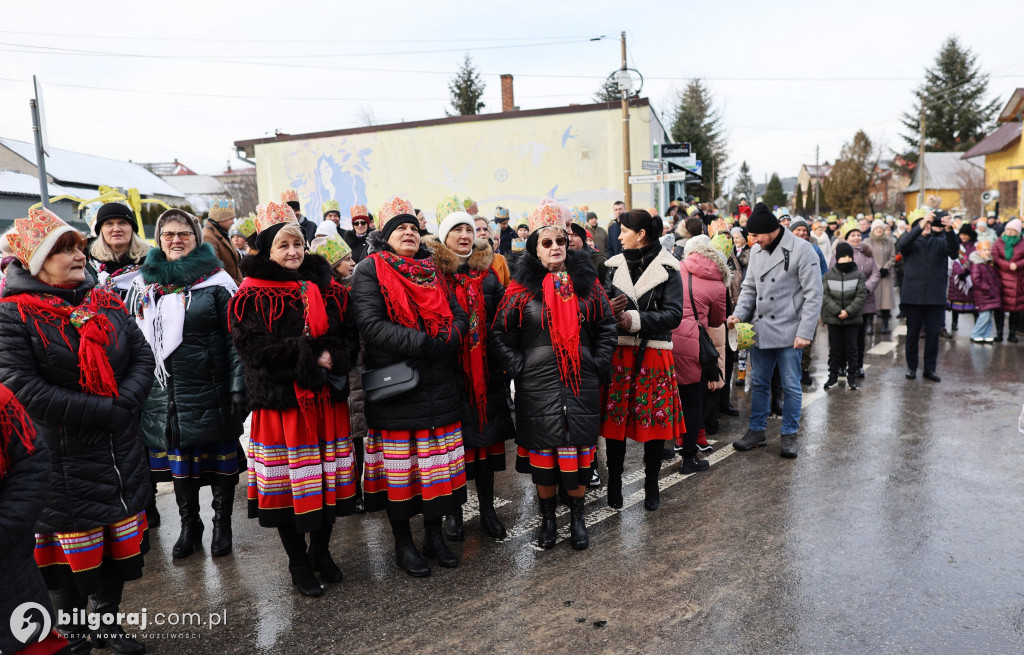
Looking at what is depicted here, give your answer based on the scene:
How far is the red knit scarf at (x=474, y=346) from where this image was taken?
4.32 metres

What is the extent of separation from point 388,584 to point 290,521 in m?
0.70

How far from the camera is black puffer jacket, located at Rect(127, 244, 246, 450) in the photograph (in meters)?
4.21

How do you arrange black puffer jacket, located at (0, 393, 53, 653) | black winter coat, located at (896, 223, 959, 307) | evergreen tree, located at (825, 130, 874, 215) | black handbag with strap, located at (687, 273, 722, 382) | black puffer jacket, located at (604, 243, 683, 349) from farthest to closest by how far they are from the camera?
evergreen tree, located at (825, 130, 874, 215)
black winter coat, located at (896, 223, 959, 307)
black handbag with strap, located at (687, 273, 722, 382)
black puffer jacket, located at (604, 243, 683, 349)
black puffer jacket, located at (0, 393, 53, 653)

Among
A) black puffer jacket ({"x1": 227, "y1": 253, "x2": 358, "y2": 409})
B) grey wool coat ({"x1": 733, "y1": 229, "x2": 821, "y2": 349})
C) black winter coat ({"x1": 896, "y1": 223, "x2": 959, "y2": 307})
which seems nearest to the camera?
black puffer jacket ({"x1": 227, "y1": 253, "x2": 358, "y2": 409})

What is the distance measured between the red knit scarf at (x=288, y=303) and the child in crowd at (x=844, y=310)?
6.82 meters

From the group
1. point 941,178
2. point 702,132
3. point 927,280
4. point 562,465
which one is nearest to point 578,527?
point 562,465

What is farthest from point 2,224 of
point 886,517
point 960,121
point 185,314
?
point 960,121

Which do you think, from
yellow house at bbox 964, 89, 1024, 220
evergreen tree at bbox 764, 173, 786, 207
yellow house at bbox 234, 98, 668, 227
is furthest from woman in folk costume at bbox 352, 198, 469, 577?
evergreen tree at bbox 764, 173, 786, 207

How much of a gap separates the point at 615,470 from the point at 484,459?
3.45 feet

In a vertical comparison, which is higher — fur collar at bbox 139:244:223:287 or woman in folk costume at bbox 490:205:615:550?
fur collar at bbox 139:244:223:287

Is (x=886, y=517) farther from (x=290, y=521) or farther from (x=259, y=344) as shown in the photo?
(x=259, y=344)

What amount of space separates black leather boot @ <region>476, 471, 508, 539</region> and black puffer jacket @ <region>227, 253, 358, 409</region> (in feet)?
4.26

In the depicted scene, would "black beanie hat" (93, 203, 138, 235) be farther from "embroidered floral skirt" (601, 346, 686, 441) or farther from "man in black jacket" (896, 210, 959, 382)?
"man in black jacket" (896, 210, 959, 382)

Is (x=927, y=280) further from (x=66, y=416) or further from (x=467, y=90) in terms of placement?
(x=467, y=90)
